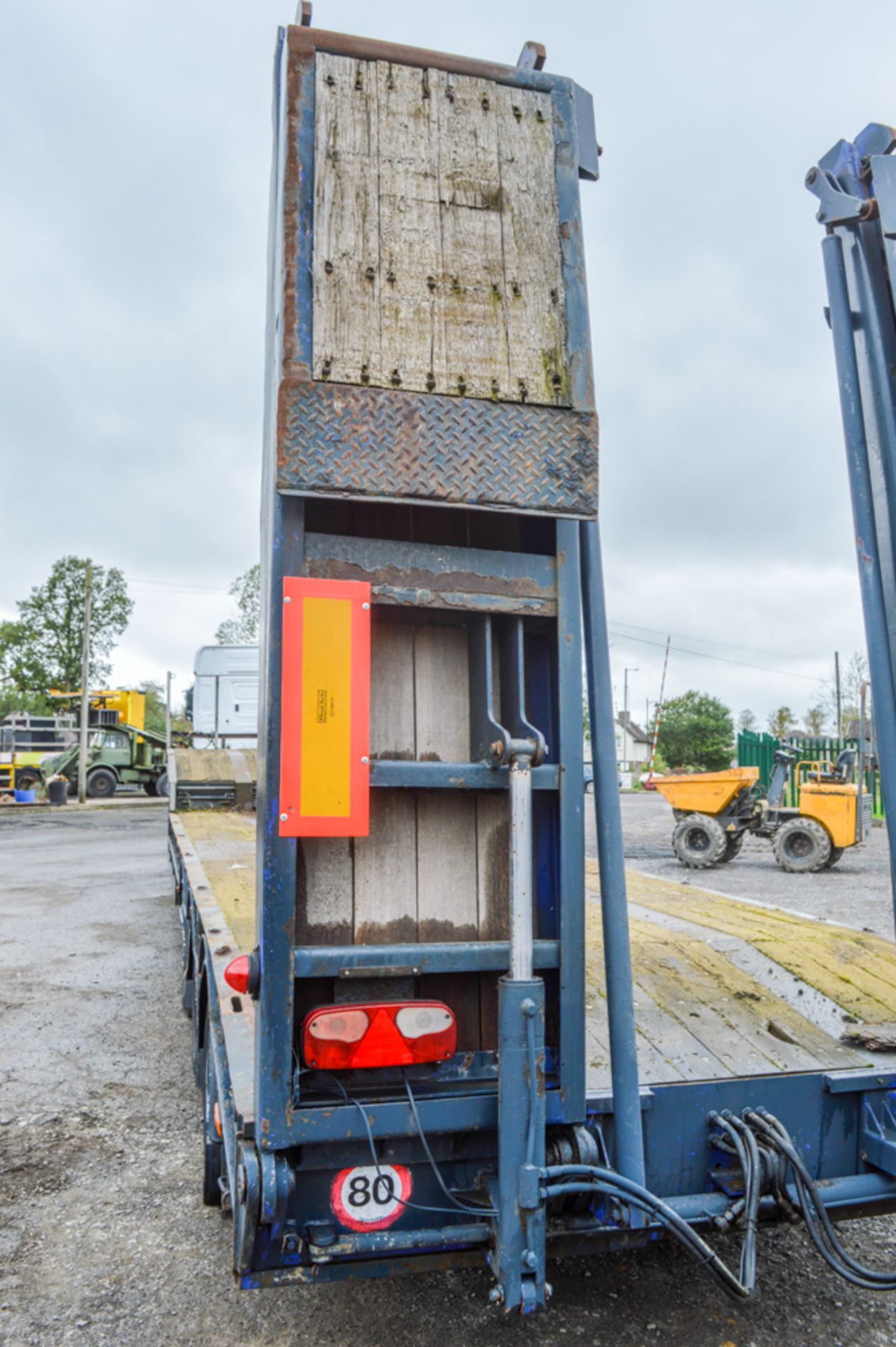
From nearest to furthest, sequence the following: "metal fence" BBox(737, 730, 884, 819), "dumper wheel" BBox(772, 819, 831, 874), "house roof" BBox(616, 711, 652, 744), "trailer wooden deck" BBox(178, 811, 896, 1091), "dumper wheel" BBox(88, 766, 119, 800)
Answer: "trailer wooden deck" BBox(178, 811, 896, 1091) < "dumper wheel" BBox(772, 819, 831, 874) < "metal fence" BBox(737, 730, 884, 819) < "dumper wheel" BBox(88, 766, 119, 800) < "house roof" BBox(616, 711, 652, 744)

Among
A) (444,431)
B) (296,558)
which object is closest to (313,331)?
(444,431)

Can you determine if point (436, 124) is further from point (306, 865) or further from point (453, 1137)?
point (453, 1137)

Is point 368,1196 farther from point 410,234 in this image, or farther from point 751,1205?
point 410,234

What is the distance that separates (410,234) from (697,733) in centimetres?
6017

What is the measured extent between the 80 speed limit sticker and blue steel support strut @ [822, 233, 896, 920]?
5.28ft

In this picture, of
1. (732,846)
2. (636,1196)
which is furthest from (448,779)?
(732,846)

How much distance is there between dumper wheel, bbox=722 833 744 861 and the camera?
12.9 m

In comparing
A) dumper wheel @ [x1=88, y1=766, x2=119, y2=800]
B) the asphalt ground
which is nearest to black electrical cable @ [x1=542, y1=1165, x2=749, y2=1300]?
the asphalt ground

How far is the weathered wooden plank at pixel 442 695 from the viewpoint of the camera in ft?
7.89

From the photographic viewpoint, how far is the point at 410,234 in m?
2.39

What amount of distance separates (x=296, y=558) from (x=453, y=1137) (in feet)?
4.52

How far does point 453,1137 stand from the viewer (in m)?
2.20

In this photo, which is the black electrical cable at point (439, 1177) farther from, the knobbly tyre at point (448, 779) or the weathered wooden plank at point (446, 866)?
the weathered wooden plank at point (446, 866)

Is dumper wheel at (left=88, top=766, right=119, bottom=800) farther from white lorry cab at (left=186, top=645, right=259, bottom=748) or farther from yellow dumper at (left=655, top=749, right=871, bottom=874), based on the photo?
yellow dumper at (left=655, top=749, right=871, bottom=874)
